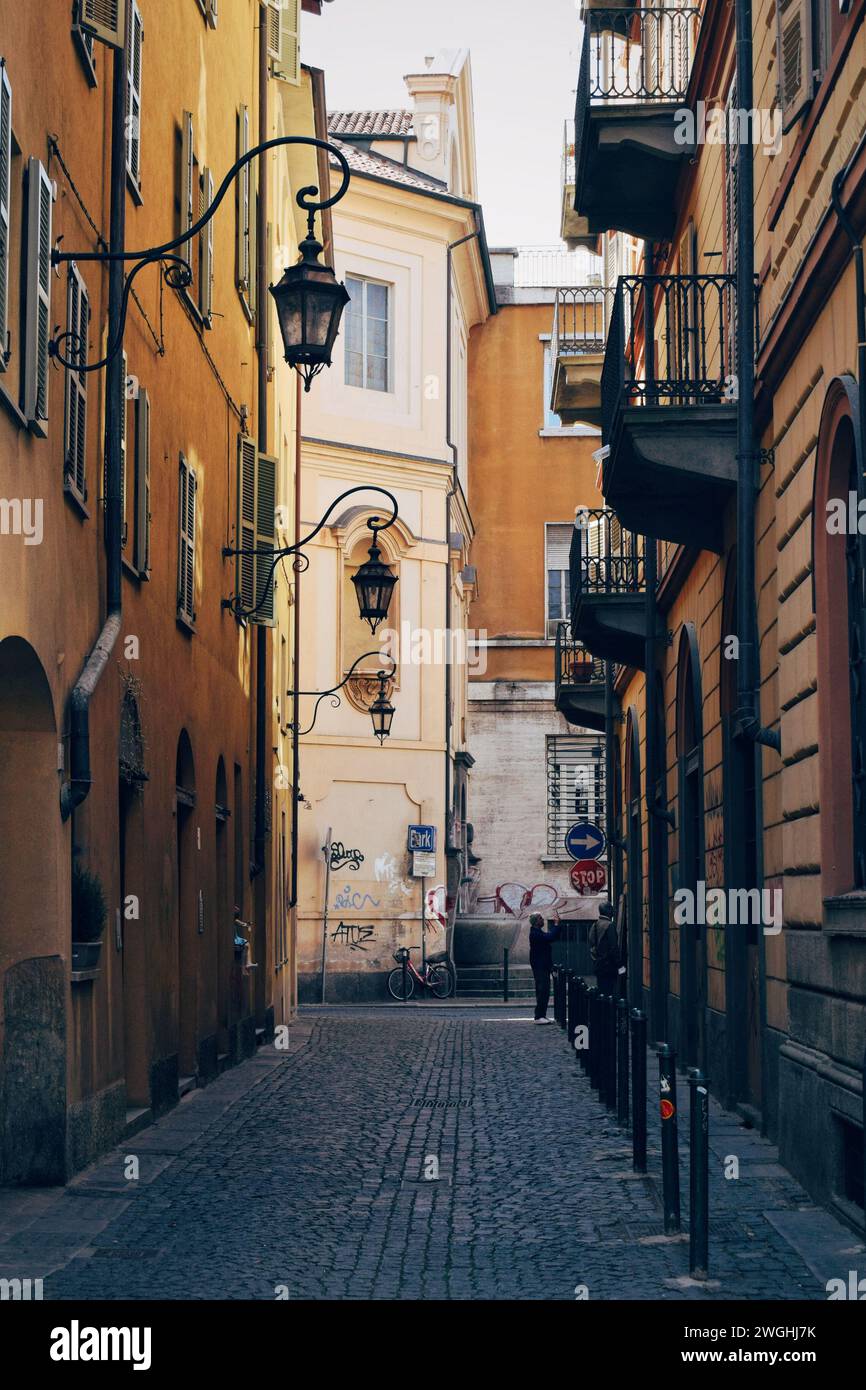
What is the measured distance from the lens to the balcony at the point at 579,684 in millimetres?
32750

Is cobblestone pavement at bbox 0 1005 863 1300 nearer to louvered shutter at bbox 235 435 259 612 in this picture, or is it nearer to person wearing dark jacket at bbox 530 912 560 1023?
louvered shutter at bbox 235 435 259 612

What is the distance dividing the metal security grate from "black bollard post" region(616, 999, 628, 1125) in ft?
95.5

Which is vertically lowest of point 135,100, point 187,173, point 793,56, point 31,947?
point 31,947

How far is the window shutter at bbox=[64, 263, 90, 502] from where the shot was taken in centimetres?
1130

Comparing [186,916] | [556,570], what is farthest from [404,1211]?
[556,570]

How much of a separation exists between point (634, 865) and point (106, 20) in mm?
17509

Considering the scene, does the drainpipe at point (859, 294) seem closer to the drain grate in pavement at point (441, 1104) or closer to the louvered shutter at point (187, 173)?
the louvered shutter at point (187, 173)

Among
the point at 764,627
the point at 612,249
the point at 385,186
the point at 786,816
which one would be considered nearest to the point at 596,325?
the point at 612,249

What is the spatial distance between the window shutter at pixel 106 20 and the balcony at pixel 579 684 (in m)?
20.9

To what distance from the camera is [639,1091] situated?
11375 millimetres

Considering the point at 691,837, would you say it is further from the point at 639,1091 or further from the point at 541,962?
the point at 541,962

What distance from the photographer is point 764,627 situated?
1330cm

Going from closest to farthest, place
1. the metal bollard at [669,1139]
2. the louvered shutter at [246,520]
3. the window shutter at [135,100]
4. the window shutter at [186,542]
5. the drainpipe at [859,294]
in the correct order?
the metal bollard at [669,1139]
the drainpipe at [859,294]
the window shutter at [135,100]
the window shutter at [186,542]
the louvered shutter at [246,520]

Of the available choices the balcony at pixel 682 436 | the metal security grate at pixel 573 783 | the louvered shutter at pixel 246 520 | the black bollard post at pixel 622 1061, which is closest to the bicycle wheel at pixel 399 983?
the metal security grate at pixel 573 783
